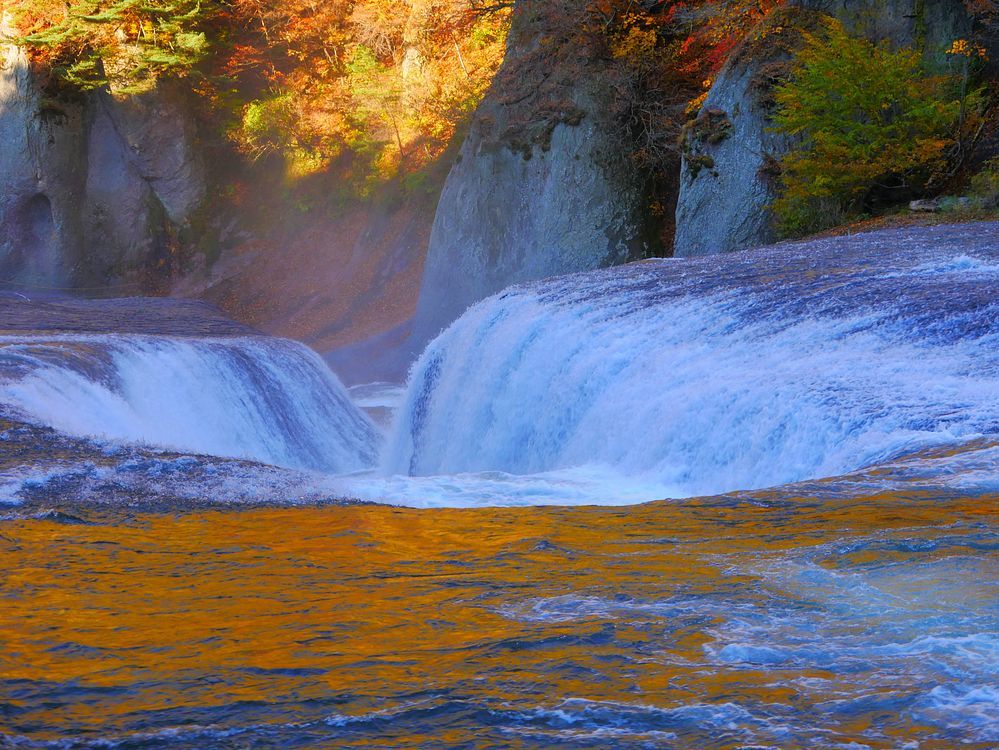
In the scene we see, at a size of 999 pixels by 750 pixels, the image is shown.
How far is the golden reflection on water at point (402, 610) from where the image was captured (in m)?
2.69

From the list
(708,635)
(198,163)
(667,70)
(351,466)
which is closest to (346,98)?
(198,163)

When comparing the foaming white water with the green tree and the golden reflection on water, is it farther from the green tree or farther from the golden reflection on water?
the green tree

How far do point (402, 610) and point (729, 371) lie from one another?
5002 millimetres

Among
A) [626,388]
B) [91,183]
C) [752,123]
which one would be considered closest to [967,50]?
[752,123]

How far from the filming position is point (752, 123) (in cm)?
1866

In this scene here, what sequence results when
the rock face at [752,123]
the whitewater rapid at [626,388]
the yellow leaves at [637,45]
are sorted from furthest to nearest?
the yellow leaves at [637,45], the rock face at [752,123], the whitewater rapid at [626,388]

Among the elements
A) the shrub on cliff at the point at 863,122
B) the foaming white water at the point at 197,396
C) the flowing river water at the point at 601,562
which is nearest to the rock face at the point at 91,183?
the foaming white water at the point at 197,396

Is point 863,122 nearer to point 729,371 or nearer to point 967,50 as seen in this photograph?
point 967,50

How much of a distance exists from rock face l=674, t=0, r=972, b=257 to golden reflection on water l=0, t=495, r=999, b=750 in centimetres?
1425

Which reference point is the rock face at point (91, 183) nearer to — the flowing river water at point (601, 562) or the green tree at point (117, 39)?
the green tree at point (117, 39)

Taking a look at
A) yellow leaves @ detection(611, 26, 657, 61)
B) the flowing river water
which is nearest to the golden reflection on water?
the flowing river water

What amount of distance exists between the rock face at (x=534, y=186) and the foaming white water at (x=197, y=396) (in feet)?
25.7

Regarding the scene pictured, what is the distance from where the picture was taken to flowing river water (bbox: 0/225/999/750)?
2611mm

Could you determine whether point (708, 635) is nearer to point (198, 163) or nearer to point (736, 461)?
point (736, 461)
